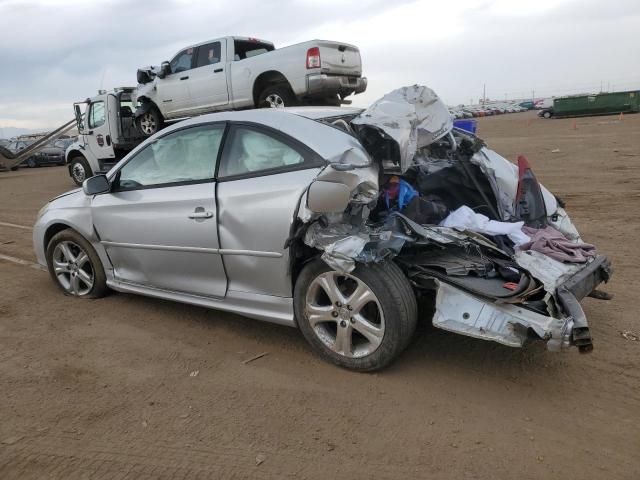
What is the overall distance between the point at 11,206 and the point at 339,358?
11.4 meters

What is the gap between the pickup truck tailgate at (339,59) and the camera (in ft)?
29.3

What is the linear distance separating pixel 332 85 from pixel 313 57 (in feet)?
1.84

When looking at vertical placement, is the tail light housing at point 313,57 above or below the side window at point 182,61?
below

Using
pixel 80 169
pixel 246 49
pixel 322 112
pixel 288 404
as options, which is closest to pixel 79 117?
pixel 80 169

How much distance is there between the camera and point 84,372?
3611 millimetres

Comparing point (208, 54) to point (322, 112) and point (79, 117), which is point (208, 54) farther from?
point (322, 112)

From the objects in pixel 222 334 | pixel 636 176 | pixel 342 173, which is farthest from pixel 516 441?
pixel 636 176

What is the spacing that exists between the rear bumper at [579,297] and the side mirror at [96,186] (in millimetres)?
3516

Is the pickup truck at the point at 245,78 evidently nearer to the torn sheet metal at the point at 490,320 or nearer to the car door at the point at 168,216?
the car door at the point at 168,216

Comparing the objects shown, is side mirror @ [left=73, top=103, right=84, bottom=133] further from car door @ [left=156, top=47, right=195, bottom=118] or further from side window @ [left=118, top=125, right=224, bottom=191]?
side window @ [left=118, top=125, right=224, bottom=191]

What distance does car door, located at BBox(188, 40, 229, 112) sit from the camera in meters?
10.0

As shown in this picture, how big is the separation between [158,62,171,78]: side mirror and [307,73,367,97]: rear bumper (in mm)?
3571

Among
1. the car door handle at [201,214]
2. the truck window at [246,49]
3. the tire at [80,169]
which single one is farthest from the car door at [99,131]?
the car door handle at [201,214]

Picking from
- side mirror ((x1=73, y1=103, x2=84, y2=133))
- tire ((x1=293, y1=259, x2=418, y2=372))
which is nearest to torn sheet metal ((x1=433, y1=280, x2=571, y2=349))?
tire ((x1=293, y1=259, x2=418, y2=372))
